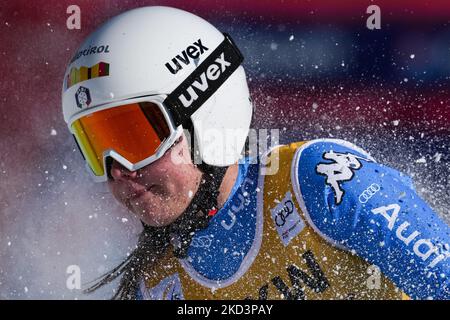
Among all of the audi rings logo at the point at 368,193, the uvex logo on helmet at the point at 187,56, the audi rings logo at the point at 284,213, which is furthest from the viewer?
the uvex logo on helmet at the point at 187,56

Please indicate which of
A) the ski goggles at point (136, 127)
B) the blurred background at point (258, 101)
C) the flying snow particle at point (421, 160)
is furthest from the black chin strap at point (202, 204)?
the flying snow particle at point (421, 160)

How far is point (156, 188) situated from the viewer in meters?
2.43

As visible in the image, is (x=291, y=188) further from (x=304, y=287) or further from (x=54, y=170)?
(x=54, y=170)

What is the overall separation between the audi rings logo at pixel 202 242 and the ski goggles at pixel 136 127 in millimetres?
351

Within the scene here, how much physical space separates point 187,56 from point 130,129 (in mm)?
333

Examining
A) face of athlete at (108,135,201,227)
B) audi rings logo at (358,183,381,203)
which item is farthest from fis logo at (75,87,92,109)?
audi rings logo at (358,183,381,203)

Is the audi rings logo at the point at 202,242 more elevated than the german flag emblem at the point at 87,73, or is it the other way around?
the german flag emblem at the point at 87,73

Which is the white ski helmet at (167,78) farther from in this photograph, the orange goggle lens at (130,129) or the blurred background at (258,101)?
the blurred background at (258,101)

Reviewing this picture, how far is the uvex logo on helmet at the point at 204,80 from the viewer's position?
2498 millimetres

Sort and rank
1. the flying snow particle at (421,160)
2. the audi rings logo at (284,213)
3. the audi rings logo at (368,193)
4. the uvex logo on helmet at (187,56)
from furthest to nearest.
Result: the flying snow particle at (421,160) < the uvex logo on helmet at (187,56) < the audi rings logo at (284,213) < the audi rings logo at (368,193)

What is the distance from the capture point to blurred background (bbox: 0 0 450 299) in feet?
12.1

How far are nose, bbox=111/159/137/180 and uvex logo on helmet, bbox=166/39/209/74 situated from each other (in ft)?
1.18

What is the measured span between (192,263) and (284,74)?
1428mm

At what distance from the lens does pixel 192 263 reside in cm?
266
